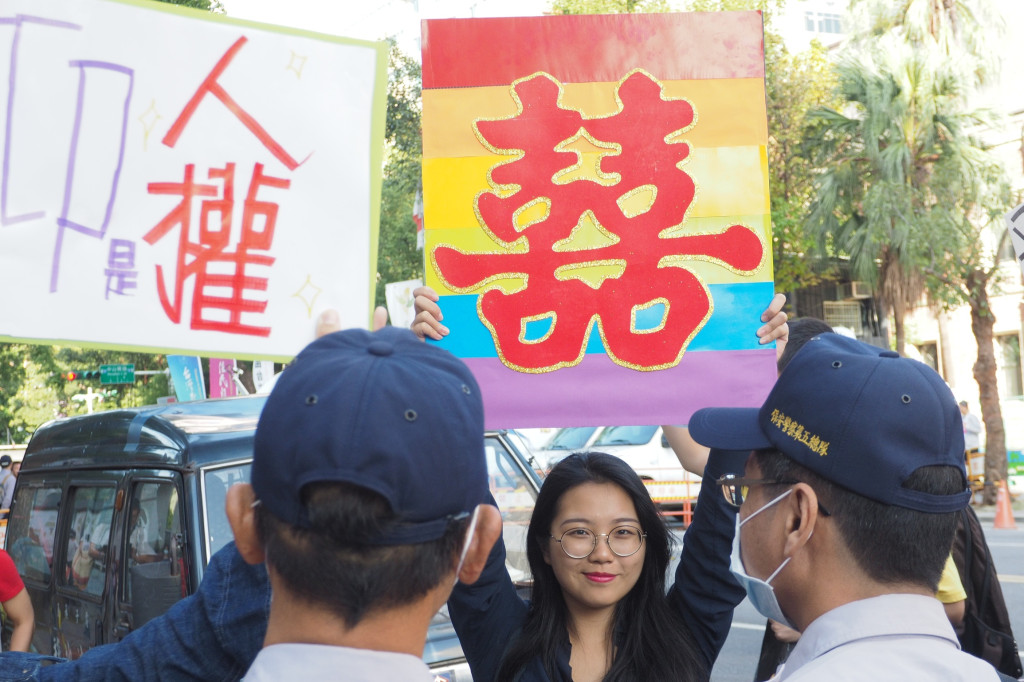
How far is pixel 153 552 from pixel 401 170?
57.4 ft

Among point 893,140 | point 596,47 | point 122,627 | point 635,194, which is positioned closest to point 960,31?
point 893,140

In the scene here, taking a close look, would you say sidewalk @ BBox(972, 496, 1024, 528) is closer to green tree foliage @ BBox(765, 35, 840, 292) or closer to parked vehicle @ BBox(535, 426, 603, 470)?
parked vehicle @ BBox(535, 426, 603, 470)

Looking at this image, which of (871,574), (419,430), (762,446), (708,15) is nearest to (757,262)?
(708,15)

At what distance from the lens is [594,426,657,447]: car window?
14906 mm

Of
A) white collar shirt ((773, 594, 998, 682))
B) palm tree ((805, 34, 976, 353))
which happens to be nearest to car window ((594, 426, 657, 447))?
palm tree ((805, 34, 976, 353))

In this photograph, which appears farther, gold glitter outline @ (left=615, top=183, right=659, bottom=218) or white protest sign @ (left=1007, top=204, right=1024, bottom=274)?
white protest sign @ (left=1007, top=204, right=1024, bottom=274)

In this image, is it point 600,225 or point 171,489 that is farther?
point 171,489

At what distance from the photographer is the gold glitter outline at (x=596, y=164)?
10.0 ft

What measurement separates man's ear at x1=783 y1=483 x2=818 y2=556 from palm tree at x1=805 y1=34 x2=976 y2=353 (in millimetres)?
17520

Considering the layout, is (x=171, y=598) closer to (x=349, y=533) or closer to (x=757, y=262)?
(x=757, y=262)

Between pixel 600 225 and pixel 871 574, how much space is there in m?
1.57

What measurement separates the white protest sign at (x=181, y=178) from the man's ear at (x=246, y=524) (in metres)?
1.30

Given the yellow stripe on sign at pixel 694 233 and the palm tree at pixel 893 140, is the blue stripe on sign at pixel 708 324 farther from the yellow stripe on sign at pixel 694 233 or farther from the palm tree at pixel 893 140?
the palm tree at pixel 893 140

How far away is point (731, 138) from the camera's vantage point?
309 cm
